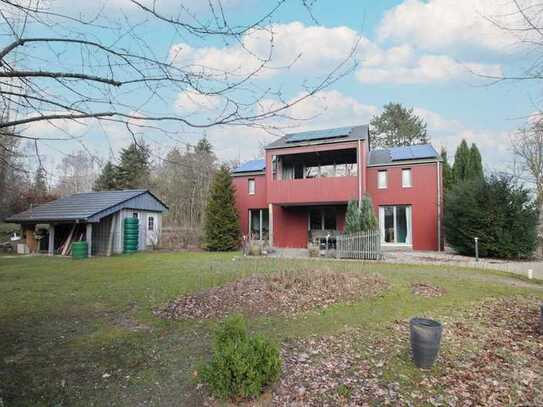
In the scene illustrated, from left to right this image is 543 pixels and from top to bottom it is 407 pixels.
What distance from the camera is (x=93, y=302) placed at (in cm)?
680

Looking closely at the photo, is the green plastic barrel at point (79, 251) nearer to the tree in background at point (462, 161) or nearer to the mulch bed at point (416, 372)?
the mulch bed at point (416, 372)

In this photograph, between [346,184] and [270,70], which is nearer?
[270,70]

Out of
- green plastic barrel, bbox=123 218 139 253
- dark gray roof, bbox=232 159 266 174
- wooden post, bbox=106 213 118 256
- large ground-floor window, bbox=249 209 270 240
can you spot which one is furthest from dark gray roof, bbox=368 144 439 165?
wooden post, bbox=106 213 118 256

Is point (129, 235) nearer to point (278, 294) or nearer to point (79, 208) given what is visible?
point (79, 208)

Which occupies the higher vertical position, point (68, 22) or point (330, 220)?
point (68, 22)

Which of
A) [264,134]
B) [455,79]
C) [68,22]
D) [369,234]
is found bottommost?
[369,234]

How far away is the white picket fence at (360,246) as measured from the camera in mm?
13383

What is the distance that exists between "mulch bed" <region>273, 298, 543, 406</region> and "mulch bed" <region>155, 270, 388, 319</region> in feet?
5.39

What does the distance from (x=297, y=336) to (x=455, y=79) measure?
4.22 m

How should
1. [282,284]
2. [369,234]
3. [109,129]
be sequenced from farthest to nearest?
[369,234] → [282,284] → [109,129]

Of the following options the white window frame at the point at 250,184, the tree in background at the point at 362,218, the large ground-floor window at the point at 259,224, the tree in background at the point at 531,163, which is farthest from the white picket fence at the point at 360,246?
the tree in background at the point at 531,163

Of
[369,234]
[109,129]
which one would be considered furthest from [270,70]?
[369,234]

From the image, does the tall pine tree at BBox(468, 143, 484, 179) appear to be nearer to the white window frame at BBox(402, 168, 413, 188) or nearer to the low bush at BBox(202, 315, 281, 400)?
the white window frame at BBox(402, 168, 413, 188)

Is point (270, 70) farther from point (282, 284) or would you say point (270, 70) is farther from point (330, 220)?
point (330, 220)
